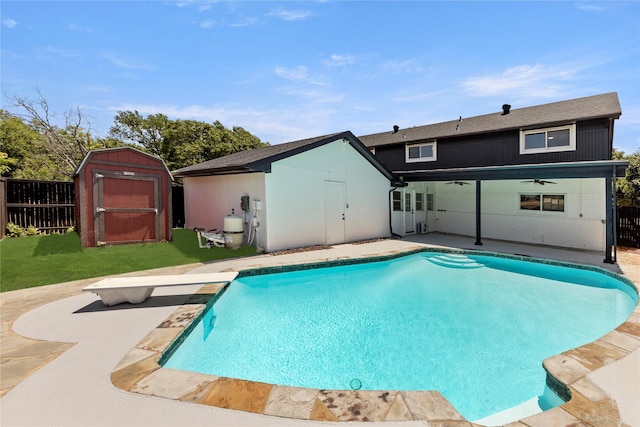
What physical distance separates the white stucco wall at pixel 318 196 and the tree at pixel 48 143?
55.4ft

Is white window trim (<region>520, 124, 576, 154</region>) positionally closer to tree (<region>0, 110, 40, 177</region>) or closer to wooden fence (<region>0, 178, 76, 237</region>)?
wooden fence (<region>0, 178, 76, 237</region>)

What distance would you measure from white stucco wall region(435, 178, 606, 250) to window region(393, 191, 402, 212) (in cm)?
288

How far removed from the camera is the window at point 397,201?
48.0 feet

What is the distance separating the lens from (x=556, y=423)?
235cm

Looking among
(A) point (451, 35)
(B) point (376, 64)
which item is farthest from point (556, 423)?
(B) point (376, 64)

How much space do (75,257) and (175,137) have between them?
17155 mm

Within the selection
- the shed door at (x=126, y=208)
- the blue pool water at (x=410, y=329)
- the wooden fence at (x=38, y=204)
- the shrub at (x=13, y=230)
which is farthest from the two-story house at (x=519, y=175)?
the shrub at (x=13, y=230)

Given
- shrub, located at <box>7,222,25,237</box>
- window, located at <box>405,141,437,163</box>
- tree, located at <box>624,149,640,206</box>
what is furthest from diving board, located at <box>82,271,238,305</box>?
tree, located at <box>624,149,640,206</box>

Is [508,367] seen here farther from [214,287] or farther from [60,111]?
[60,111]

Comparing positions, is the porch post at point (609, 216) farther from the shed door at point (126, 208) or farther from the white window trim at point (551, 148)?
the shed door at point (126, 208)

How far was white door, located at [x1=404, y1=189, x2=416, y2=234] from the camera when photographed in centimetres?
1515

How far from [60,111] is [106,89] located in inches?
184

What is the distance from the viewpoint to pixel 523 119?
1376cm

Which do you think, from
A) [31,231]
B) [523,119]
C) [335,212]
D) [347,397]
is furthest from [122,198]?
[523,119]
